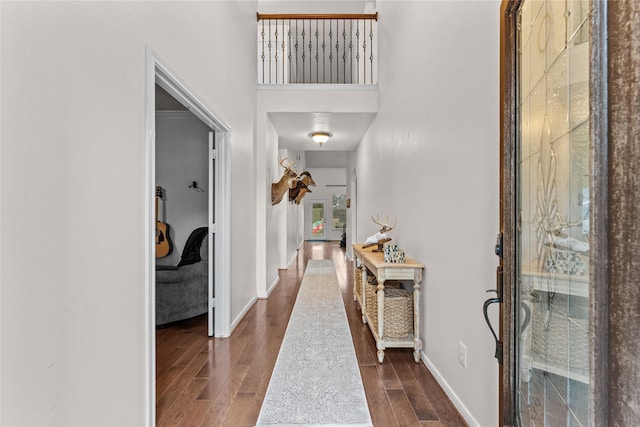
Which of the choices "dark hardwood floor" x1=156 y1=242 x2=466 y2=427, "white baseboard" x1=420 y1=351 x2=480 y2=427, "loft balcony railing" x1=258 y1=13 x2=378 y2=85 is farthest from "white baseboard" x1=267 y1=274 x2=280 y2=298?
"loft balcony railing" x1=258 y1=13 x2=378 y2=85

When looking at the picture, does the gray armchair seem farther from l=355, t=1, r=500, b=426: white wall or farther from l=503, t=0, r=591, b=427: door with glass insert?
l=503, t=0, r=591, b=427: door with glass insert

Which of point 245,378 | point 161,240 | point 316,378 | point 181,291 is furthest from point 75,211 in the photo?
point 161,240

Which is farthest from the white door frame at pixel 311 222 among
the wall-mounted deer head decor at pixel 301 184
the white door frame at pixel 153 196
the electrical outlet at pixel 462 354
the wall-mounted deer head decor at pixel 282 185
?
the electrical outlet at pixel 462 354

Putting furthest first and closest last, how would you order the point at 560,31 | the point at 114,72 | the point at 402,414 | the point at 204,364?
the point at 204,364 → the point at 402,414 → the point at 114,72 → the point at 560,31

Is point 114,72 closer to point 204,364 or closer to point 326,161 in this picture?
point 204,364

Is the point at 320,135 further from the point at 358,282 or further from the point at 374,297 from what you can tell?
the point at 374,297

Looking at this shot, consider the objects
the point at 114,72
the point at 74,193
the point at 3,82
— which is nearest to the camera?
the point at 3,82

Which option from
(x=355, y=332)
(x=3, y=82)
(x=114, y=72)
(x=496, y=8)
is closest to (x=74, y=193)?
(x=3, y=82)

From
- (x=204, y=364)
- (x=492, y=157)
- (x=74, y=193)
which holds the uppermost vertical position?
(x=492, y=157)

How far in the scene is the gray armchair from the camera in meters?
A: 3.60

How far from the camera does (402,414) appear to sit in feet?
6.61

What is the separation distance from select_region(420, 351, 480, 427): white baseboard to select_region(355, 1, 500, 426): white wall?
1cm

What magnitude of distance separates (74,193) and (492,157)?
6.28 ft

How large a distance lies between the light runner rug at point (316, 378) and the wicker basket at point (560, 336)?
138cm
